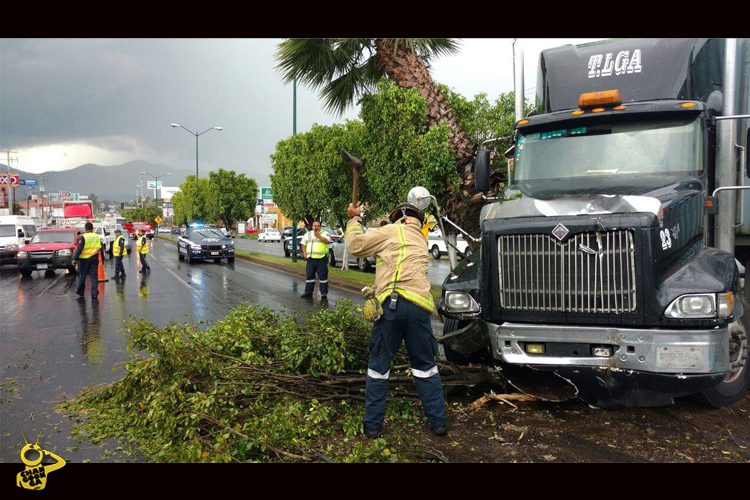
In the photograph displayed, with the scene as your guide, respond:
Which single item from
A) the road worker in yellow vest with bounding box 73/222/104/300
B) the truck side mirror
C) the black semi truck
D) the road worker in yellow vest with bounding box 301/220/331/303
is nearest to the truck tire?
the black semi truck

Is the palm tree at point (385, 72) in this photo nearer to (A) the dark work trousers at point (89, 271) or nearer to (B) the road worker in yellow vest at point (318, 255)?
(B) the road worker in yellow vest at point (318, 255)

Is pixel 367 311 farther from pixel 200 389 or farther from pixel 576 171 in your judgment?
pixel 576 171

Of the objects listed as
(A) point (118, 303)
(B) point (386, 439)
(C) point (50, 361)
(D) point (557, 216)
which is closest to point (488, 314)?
(D) point (557, 216)

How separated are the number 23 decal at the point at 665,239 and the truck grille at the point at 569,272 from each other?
27 cm

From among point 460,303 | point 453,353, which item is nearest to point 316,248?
point 453,353

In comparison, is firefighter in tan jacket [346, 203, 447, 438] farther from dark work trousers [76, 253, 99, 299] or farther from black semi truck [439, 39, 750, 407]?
dark work trousers [76, 253, 99, 299]

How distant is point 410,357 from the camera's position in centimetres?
440

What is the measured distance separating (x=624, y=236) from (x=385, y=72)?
865cm

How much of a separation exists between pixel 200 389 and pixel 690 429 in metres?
4.00

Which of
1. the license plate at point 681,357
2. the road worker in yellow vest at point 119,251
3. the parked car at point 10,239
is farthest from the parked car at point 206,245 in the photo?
the license plate at point 681,357

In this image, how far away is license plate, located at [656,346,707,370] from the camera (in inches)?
158

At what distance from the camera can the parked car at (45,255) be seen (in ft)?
62.4

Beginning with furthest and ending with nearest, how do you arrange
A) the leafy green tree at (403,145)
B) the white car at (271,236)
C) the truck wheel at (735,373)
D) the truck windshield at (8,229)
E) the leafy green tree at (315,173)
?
the white car at (271,236) → the truck windshield at (8,229) → the leafy green tree at (315,173) → the leafy green tree at (403,145) → the truck wheel at (735,373)
